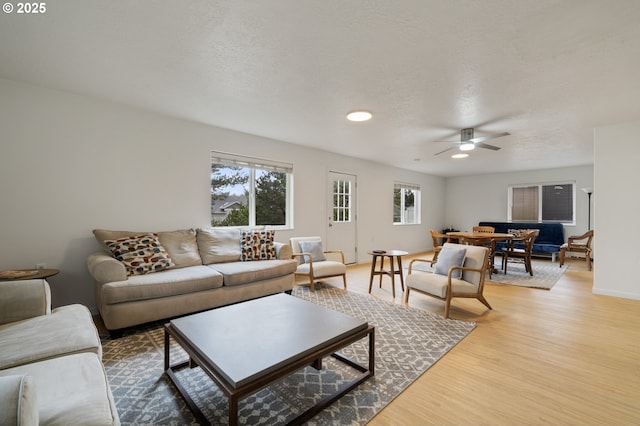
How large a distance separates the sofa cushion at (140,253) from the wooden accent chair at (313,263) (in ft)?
5.68

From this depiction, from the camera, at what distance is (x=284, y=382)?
1.97 metres

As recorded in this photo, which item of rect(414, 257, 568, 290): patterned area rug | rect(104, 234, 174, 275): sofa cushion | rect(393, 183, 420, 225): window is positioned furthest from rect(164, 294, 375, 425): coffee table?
rect(393, 183, 420, 225): window

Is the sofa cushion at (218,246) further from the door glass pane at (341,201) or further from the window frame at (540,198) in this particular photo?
the window frame at (540,198)

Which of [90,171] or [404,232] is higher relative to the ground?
[90,171]

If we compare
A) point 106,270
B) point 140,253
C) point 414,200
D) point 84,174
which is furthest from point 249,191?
point 414,200

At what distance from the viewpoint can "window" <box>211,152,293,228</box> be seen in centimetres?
439

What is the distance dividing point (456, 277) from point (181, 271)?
323 centimetres

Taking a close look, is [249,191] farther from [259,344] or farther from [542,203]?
[542,203]

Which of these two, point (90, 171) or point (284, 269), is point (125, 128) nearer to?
point (90, 171)

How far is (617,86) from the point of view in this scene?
2.77m

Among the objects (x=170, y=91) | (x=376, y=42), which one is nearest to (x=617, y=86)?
(x=376, y=42)

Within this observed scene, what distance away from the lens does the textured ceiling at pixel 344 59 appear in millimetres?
1811

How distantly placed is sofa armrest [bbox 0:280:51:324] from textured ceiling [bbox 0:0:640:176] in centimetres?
182

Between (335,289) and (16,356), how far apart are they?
3.42 meters
